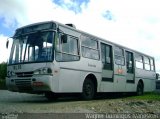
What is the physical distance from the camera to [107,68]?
16.5 metres

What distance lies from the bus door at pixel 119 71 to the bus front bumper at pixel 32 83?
19.5 ft

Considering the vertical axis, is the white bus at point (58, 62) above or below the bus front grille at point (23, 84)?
above

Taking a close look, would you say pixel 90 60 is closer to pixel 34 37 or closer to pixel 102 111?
pixel 34 37

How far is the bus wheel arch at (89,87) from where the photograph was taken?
14.3m

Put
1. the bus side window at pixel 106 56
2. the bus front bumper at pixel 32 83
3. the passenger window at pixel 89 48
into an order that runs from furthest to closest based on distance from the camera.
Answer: the bus side window at pixel 106 56 → the passenger window at pixel 89 48 → the bus front bumper at pixel 32 83

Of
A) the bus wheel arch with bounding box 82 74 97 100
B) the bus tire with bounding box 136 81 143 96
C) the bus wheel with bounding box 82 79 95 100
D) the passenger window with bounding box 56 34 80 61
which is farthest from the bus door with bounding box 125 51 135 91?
the passenger window with bounding box 56 34 80 61

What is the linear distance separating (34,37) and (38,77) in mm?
1789

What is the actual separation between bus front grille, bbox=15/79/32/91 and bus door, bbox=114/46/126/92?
600 centimetres

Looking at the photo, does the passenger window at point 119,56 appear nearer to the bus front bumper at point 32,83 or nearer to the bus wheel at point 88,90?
the bus wheel at point 88,90

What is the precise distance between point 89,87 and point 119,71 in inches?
147

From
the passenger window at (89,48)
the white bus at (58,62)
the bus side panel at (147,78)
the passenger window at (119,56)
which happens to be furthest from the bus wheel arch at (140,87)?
the passenger window at (89,48)

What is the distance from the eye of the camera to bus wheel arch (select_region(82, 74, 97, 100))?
1431 cm

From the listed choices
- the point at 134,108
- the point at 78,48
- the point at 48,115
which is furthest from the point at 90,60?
the point at 48,115

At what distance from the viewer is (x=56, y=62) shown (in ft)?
40.2
